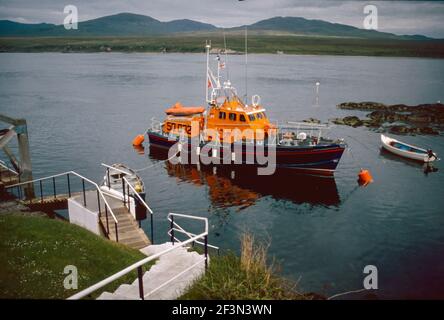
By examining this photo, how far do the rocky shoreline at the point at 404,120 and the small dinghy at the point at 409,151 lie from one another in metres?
11.6

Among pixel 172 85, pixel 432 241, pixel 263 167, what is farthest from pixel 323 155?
pixel 172 85

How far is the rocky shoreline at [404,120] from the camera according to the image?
162 ft

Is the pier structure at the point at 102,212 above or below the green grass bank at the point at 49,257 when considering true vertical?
below

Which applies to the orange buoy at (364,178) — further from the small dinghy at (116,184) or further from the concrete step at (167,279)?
the concrete step at (167,279)

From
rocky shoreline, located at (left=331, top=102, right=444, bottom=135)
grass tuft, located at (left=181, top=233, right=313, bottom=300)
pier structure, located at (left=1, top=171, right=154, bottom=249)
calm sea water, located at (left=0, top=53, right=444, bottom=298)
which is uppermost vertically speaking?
grass tuft, located at (left=181, top=233, right=313, bottom=300)

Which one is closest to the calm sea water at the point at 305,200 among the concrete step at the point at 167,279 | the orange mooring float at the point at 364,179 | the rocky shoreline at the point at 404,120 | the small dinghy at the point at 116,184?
the orange mooring float at the point at 364,179

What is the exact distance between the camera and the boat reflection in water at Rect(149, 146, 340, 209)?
1085 inches

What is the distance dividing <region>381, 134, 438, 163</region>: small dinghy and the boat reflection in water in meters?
9.95

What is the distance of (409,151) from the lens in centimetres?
3647

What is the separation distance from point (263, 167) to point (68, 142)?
22645 mm

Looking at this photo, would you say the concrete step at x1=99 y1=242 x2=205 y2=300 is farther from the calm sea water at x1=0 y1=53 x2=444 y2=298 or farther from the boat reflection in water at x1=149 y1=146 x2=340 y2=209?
the boat reflection in water at x1=149 y1=146 x2=340 y2=209

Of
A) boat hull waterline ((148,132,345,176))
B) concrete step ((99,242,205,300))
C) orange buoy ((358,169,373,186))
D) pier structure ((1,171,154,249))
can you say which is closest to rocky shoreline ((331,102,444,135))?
orange buoy ((358,169,373,186))

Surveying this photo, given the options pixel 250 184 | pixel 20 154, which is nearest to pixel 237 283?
pixel 20 154

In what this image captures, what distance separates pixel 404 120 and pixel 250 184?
3619cm
